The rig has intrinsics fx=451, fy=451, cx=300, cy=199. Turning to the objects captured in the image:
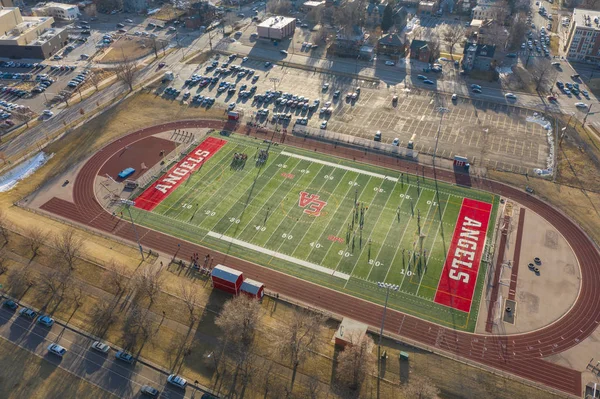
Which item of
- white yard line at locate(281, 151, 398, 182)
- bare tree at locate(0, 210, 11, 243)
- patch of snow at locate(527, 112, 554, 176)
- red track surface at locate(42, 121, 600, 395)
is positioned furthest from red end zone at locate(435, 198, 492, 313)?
bare tree at locate(0, 210, 11, 243)

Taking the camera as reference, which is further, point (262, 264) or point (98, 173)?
point (98, 173)

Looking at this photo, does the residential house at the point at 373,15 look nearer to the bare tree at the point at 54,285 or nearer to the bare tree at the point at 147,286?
the bare tree at the point at 147,286

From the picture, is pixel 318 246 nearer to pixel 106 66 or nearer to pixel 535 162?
pixel 535 162

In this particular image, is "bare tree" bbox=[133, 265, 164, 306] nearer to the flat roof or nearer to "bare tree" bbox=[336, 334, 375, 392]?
"bare tree" bbox=[336, 334, 375, 392]

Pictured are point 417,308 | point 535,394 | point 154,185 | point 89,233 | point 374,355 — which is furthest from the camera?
point 154,185

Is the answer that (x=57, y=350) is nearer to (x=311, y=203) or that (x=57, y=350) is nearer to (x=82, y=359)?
(x=82, y=359)

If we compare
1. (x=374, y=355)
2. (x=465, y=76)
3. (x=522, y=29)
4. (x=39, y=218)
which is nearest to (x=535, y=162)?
(x=465, y=76)

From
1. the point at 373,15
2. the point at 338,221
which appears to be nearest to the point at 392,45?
the point at 373,15

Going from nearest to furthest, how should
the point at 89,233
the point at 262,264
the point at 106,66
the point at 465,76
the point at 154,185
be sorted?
the point at 262,264 → the point at 89,233 → the point at 154,185 → the point at 465,76 → the point at 106,66
